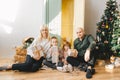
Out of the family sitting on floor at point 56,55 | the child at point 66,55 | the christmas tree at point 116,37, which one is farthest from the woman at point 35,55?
the christmas tree at point 116,37

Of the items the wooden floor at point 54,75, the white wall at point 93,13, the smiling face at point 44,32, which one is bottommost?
the wooden floor at point 54,75

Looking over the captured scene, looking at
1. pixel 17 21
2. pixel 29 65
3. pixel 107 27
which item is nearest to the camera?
pixel 29 65

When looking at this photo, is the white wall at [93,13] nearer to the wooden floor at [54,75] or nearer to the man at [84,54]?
the man at [84,54]

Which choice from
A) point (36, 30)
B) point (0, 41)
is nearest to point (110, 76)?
point (36, 30)

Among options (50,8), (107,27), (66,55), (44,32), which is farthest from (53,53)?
(107,27)

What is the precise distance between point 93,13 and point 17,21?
204 cm

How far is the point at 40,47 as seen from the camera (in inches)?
171

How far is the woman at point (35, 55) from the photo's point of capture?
13.2 feet

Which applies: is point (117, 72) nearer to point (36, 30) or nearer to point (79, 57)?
point (79, 57)

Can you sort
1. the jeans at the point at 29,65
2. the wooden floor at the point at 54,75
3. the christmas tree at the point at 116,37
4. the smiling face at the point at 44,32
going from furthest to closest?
1. the christmas tree at the point at 116,37
2. the smiling face at the point at 44,32
3. the jeans at the point at 29,65
4. the wooden floor at the point at 54,75

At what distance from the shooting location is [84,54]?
14.8 ft

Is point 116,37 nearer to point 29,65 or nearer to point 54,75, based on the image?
point 54,75

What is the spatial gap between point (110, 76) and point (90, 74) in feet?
1.24

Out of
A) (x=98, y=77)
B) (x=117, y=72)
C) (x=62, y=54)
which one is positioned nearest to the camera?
(x=98, y=77)
